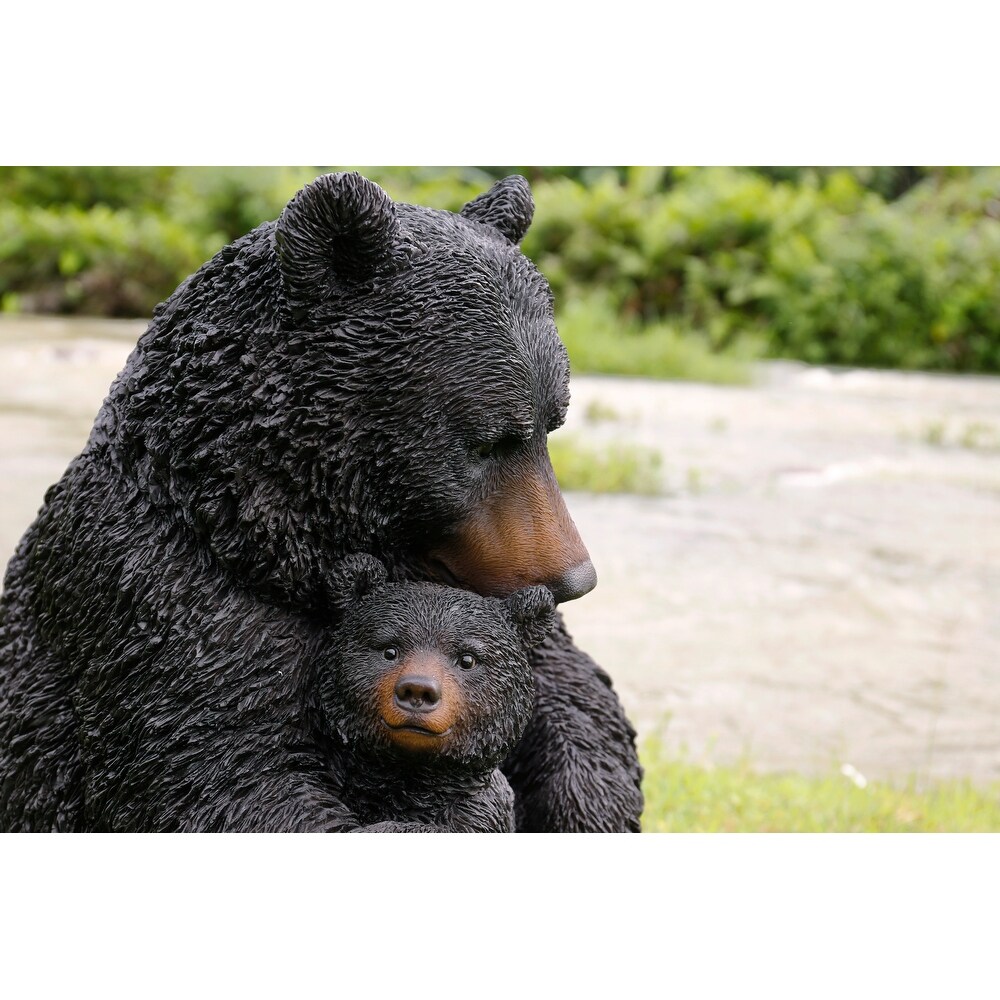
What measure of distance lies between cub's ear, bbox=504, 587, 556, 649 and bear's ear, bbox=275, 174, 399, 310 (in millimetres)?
558

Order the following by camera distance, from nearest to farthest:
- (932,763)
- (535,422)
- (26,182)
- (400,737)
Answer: (400,737) < (535,422) < (932,763) < (26,182)

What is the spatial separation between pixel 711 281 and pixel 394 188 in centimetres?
224

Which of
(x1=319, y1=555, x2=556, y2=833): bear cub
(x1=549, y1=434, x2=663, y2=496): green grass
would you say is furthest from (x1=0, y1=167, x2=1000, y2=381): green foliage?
(x1=319, y1=555, x2=556, y2=833): bear cub

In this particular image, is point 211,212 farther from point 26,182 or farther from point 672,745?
point 672,745

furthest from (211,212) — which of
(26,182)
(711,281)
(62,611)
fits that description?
(62,611)

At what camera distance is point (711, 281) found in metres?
9.58

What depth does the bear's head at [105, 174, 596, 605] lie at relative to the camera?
218 centimetres

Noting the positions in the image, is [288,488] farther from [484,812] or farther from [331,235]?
[484,812]

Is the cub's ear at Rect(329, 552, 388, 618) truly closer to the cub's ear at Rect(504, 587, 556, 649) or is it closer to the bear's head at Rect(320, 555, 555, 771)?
the bear's head at Rect(320, 555, 555, 771)

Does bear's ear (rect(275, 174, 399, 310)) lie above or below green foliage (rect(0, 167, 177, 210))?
above

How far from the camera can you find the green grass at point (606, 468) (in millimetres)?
7414

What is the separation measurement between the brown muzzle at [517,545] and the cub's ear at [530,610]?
0.14ft

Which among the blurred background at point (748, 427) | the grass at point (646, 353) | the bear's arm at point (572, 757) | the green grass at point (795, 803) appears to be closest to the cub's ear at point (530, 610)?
the bear's arm at point (572, 757)

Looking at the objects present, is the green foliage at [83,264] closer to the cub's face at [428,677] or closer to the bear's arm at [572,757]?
the bear's arm at [572,757]
